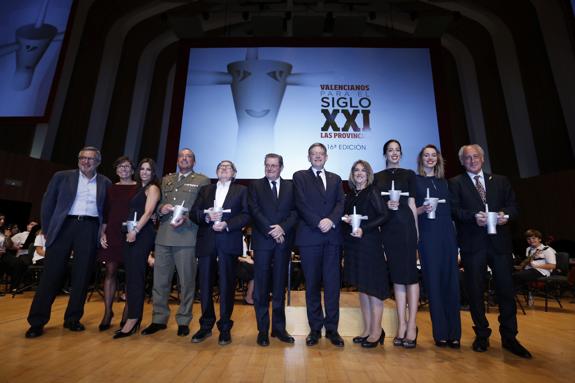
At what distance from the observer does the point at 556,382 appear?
1930 millimetres

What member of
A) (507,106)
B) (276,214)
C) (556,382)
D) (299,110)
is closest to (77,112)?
(299,110)

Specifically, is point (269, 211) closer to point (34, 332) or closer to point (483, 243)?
point (483, 243)

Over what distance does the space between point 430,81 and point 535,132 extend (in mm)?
3804

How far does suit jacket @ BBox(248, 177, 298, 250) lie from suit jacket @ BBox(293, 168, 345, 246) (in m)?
0.07

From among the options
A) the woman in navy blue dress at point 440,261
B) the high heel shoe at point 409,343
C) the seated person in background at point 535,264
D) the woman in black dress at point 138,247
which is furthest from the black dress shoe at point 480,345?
the seated person in background at point 535,264

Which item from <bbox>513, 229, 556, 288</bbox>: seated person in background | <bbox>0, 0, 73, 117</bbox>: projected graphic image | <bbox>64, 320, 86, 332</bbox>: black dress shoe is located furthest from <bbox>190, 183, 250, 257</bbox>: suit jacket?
<bbox>0, 0, 73, 117</bbox>: projected graphic image

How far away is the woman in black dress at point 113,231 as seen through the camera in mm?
3111

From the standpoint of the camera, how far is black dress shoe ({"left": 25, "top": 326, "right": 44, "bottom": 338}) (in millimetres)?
2764

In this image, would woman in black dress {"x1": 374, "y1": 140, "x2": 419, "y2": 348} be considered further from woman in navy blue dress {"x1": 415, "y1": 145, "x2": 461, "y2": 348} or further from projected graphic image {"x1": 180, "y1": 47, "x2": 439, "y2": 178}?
projected graphic image {"x1": 180, "y1": 47, "x2": 439, "y2": 178}

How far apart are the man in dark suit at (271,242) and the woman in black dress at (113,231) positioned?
118 cm

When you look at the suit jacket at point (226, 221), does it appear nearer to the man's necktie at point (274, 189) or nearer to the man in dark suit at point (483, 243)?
the man's necktie at point (274, 189)

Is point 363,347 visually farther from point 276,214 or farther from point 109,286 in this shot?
point 109,286

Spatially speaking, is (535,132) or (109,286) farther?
(535,132)

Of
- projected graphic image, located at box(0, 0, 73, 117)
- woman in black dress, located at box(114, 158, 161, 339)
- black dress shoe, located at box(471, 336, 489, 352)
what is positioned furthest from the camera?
projected graphic image, located at box(0, 0, 73, 117)
